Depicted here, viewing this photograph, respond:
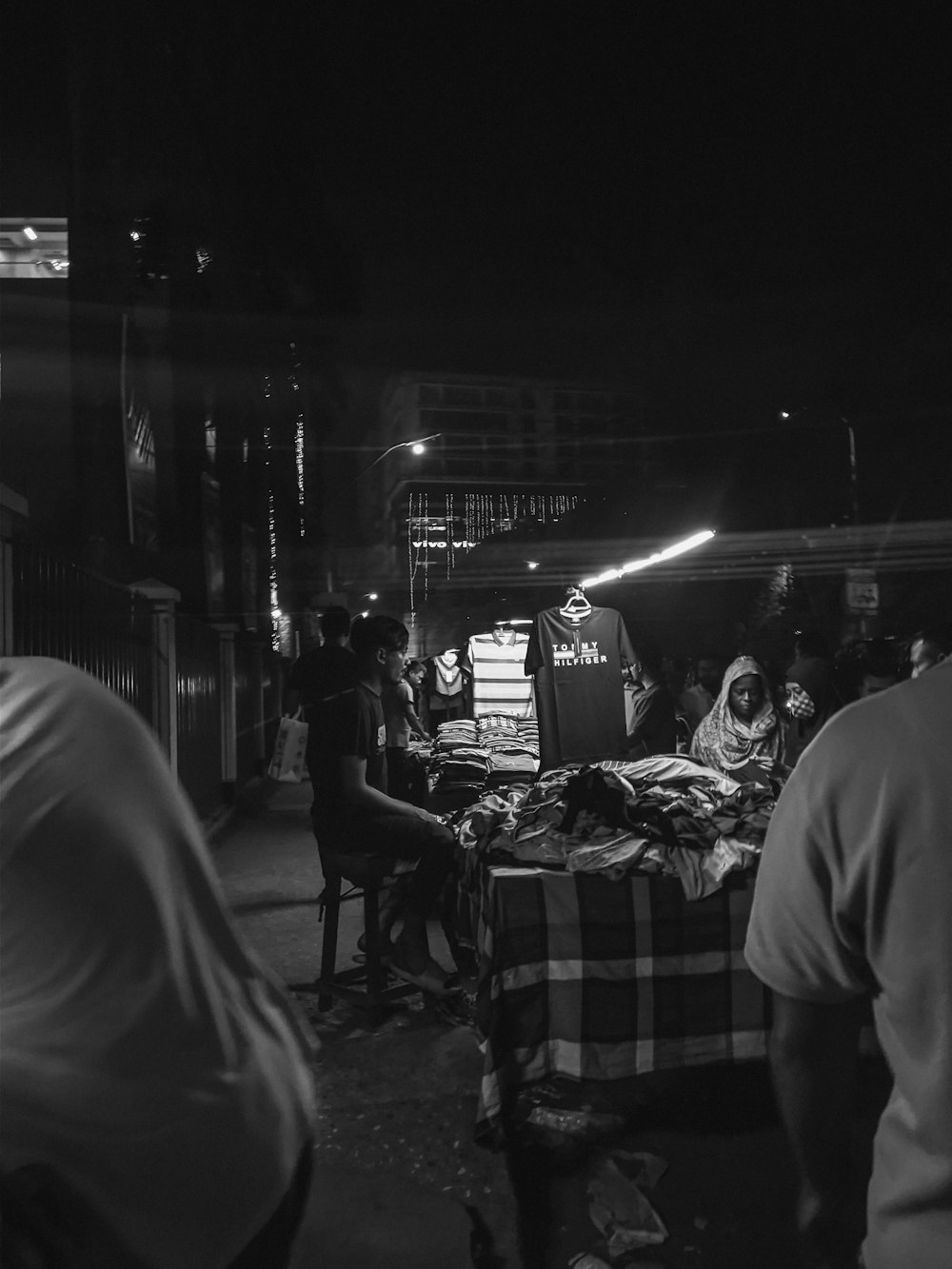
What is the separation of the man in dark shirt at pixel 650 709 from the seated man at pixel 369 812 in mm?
2140

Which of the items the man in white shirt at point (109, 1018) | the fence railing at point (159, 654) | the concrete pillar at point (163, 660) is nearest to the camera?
the man in white shirt at point (109, 1018)

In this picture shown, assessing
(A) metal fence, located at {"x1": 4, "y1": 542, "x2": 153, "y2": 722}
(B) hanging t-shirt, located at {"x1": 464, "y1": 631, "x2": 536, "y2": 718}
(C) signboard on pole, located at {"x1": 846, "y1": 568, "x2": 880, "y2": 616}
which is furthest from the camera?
(C) signboard on pole, located at {"x1": 846, "y1": 568, "x2": 880, "y2": 616}

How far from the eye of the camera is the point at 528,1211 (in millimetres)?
3301

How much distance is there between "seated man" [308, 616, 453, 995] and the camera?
5121 mm

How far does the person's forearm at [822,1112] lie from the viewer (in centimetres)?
146

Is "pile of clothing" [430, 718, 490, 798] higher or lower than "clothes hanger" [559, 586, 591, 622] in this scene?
lower

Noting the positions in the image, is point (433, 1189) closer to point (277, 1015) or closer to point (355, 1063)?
point (355, 1063)

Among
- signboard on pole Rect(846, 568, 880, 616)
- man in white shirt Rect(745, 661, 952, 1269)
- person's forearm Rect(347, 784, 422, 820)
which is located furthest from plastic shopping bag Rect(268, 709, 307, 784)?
signboard on pole Rect(846, 568, 880, 616)

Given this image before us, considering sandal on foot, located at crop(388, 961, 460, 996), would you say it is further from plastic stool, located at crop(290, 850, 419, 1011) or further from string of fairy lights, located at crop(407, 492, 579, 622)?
string of fairy lights, located at crop(407, 492, 579, 622)

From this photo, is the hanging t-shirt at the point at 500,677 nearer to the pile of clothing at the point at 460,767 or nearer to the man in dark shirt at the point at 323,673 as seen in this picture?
the pile of clothing at the point at 460,767

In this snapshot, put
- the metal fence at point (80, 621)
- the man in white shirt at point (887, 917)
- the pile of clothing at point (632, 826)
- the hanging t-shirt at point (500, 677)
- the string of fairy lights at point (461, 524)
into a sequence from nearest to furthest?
the man in white shirt at point (887, 917) < the pile of clothing at point (632, 826) < the metal fence at point (80, 621) < the hanging t-shirt at point (500, 677) < the string of fairy lights at point (461, 524)

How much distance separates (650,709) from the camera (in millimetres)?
7102

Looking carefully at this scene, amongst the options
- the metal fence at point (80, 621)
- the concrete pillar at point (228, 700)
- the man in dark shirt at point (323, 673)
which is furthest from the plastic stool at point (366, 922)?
the concrete pillar at point (228, 700)

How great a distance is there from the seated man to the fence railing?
1676 millimetres
